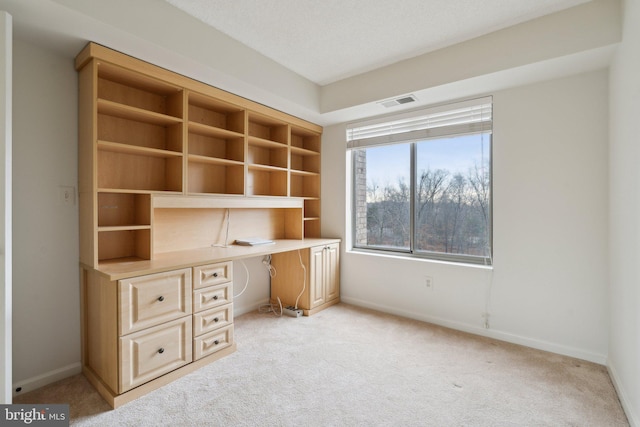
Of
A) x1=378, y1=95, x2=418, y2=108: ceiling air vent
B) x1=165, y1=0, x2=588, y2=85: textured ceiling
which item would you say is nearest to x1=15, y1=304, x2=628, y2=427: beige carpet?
x1=378, y1=95, x2=418, y2=108: ceiling air vent

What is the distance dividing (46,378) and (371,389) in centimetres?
223

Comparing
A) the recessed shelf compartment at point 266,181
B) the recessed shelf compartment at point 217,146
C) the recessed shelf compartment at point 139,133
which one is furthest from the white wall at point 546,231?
the recessed shelf compartment at point 139,133

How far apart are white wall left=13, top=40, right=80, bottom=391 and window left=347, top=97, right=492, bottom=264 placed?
2.80 meters

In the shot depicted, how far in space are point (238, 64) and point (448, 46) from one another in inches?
70.7

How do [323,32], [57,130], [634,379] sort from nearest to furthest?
[634,379] < [57,130] < [323,32]

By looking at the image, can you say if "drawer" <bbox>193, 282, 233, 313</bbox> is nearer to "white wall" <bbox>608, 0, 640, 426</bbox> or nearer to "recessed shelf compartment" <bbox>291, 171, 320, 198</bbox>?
"recessed shelf compartment" <bbox>291, 171, 320, 198</bbox>

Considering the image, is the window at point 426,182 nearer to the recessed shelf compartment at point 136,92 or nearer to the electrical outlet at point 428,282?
the electrical outlet at point 428,282

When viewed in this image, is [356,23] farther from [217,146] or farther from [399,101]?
[217,146]

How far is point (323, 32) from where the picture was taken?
2439mm

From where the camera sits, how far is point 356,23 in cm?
232

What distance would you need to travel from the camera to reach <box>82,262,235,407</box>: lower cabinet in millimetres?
1929

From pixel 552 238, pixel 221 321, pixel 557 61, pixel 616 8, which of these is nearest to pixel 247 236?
pixel 221 321

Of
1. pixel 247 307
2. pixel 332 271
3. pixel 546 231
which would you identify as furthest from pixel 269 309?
pixel 546 231

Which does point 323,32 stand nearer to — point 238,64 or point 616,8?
point 238,64
